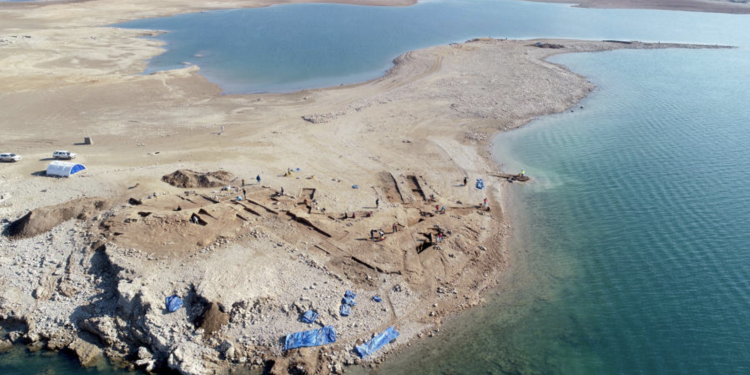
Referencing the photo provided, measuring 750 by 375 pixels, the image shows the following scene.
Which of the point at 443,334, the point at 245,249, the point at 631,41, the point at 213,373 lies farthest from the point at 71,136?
the point at 631,41

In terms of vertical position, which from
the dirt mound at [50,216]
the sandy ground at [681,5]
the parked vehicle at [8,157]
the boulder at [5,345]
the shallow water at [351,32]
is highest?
the sandy ground at [681,5]

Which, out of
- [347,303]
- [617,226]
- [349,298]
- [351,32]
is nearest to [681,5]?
[351,32]

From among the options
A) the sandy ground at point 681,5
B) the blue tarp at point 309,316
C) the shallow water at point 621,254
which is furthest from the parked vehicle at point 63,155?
the sandy ground at point 681,5

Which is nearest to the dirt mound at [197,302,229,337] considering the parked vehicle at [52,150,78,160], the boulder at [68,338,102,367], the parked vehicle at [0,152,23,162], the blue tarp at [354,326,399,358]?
the boulder at [68,338,102,367]

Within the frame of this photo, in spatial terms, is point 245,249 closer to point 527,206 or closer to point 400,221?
point 400,221

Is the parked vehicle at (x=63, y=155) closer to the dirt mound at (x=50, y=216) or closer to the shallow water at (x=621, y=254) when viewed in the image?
the dirt mound at (x=50, y=216)

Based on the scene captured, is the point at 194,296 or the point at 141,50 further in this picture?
the point at 141,50

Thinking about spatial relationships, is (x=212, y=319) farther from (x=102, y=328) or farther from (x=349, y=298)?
(x=349, y=298)
